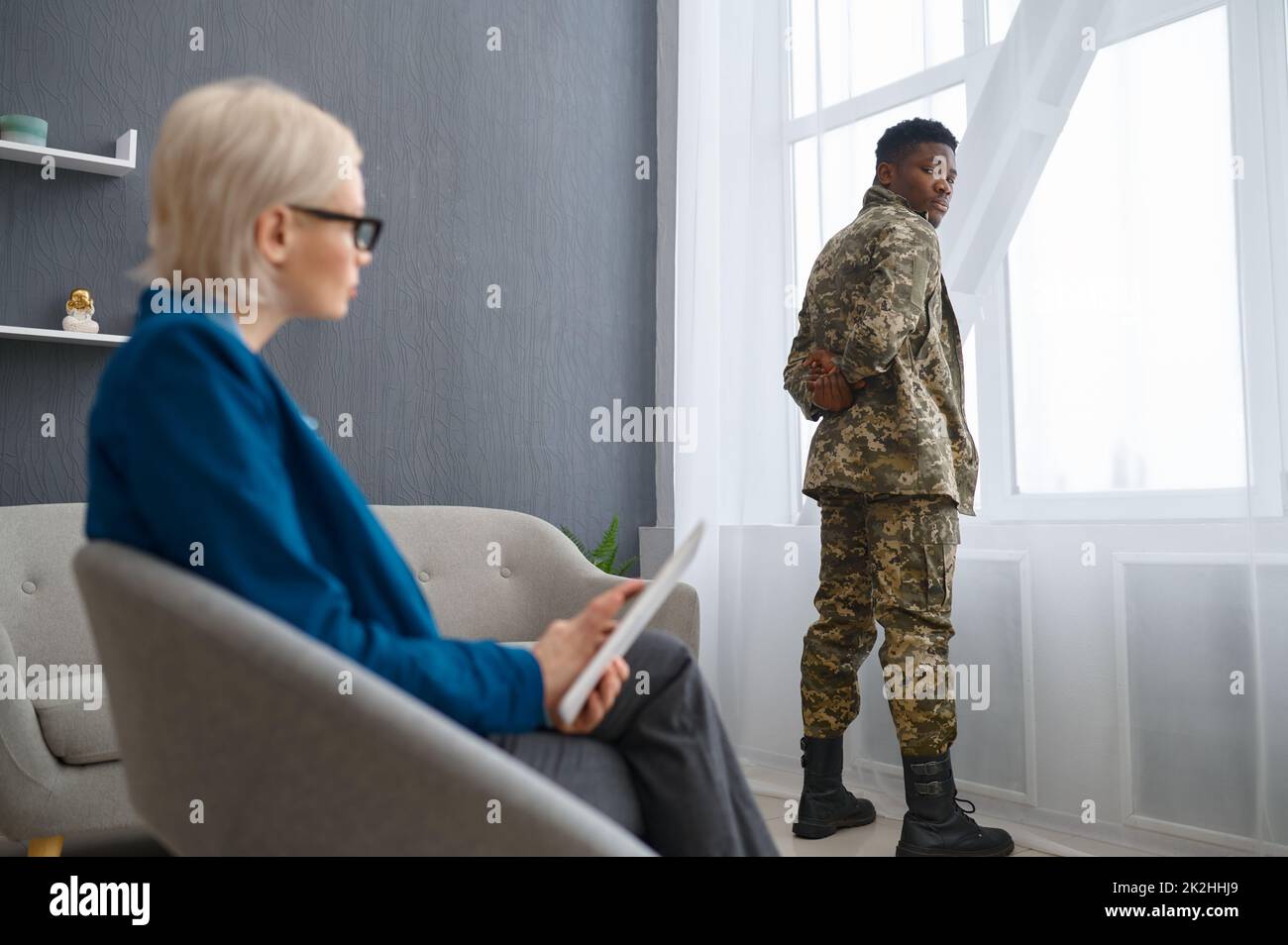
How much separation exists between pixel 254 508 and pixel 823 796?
6.71ft

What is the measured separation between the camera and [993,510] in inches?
111

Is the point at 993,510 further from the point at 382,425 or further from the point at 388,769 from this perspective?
the point at 388,769

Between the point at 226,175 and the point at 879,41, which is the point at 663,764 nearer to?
the point at 226,175

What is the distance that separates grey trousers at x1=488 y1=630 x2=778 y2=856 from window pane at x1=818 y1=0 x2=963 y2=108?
95.1 inches

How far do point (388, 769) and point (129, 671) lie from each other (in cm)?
26

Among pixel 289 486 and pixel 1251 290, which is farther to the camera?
pixel 1251 290

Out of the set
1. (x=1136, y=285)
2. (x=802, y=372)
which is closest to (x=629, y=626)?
(x=802, y=372)

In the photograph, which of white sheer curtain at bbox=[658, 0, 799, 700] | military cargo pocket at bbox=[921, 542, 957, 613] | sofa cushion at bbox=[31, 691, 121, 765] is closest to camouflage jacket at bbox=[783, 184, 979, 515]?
military cargo pocket at bbox=[921, 542, 957, 613]

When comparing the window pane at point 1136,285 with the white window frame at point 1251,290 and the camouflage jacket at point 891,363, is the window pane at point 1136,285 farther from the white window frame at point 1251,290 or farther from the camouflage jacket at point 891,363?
the camouflage jacket at point 891,363

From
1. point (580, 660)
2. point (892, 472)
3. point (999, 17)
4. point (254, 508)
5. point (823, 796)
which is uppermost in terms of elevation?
point (999, 17)

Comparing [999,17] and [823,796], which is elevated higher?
[999,17]

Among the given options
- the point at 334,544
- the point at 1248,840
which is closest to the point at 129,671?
the point at 334,544

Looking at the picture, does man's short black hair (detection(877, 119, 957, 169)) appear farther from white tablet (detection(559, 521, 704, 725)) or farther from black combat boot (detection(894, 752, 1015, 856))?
white tablet (detection(559, 521, 704, 725))

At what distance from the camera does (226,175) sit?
99 centimetres
